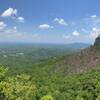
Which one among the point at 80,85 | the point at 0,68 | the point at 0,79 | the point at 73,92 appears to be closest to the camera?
the point at 0,68

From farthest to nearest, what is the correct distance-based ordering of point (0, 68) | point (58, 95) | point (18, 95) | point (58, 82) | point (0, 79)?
point (58, 82) < point (58, 95) < point (18, 95) < point (0, 79) < point (0, 68)

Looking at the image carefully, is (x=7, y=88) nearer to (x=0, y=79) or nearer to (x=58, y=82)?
(x=0, y=79)

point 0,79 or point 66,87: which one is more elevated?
point 0,79

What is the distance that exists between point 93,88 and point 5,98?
75.7 meters

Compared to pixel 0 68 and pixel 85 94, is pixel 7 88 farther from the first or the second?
pixel 85 94

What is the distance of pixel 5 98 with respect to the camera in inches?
3273

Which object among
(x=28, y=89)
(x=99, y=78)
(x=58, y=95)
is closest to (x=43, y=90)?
(x=58, y=95)

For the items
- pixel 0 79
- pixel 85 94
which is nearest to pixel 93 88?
pixel 85 94

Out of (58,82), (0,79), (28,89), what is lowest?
(58,82)

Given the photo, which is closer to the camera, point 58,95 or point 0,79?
point 0,79

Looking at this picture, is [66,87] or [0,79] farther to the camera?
[66,87]

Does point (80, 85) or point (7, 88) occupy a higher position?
point (7, 88)

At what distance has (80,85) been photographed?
168375mm

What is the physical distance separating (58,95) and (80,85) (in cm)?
3044
